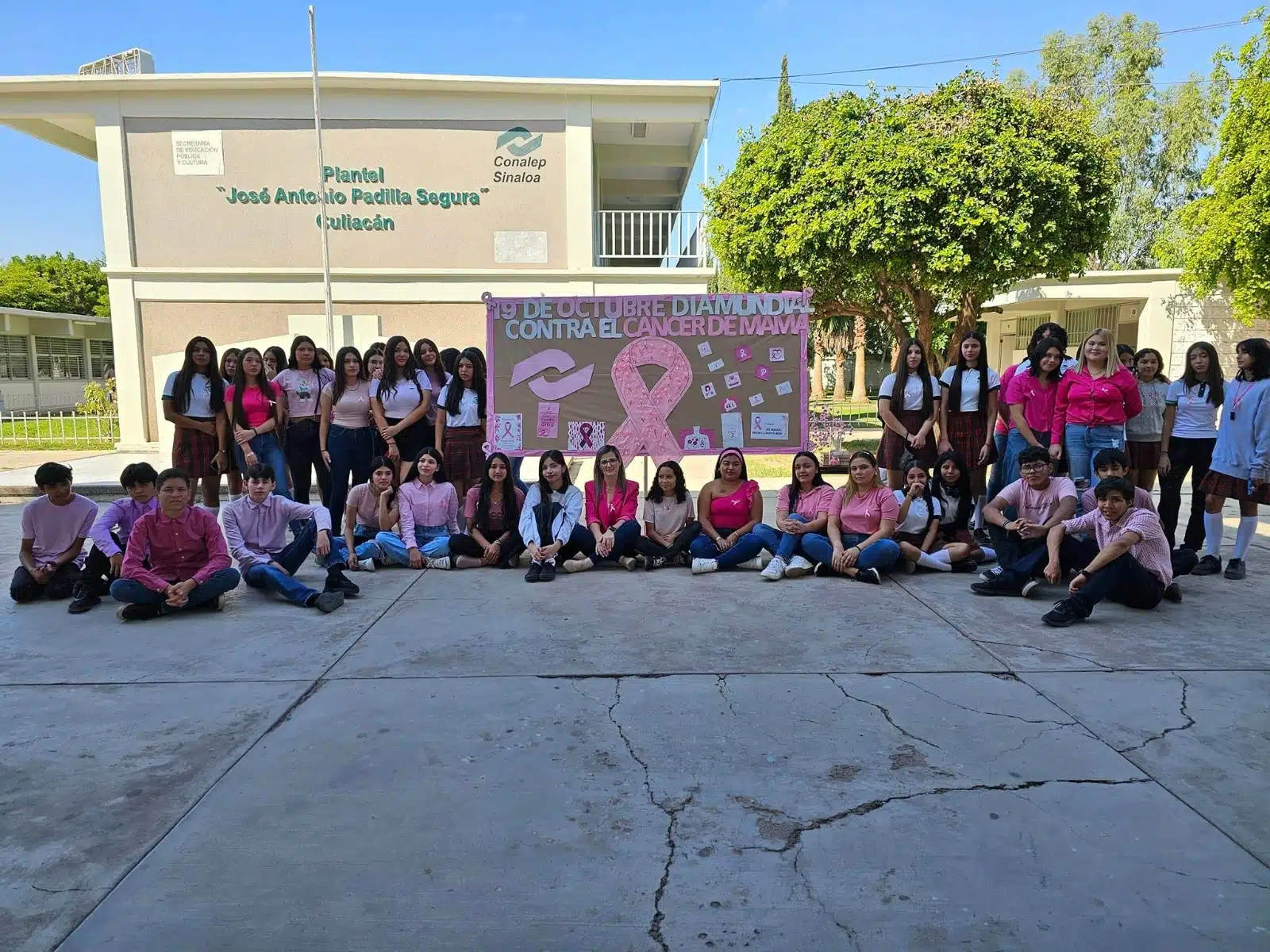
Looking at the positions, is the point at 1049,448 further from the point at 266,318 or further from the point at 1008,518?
the point at 266,318

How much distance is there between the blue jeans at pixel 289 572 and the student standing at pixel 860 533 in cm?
350

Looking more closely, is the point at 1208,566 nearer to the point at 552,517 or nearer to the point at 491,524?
the point at 552,517

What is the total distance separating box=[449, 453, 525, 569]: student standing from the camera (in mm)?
6605

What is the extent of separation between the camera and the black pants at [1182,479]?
21.2 feet

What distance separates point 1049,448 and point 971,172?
786 cm

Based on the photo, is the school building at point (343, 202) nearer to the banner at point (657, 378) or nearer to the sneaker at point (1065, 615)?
the banner at point (657, 378)

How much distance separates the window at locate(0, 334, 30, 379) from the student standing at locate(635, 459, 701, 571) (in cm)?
3200

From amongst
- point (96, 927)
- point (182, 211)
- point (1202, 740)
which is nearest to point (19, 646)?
point (96, 927)

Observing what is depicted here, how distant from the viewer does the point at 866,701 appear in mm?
3779

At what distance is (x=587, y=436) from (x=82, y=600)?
421 cm

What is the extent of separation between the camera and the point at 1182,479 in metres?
6.59

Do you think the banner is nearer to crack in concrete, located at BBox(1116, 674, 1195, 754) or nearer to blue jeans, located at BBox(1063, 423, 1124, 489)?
blue jeans, located at BBox(1063, 423, 1124, 489)

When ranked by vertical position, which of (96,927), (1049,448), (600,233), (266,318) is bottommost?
(96,927)

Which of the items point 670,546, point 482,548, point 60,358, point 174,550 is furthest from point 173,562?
point 60,358
